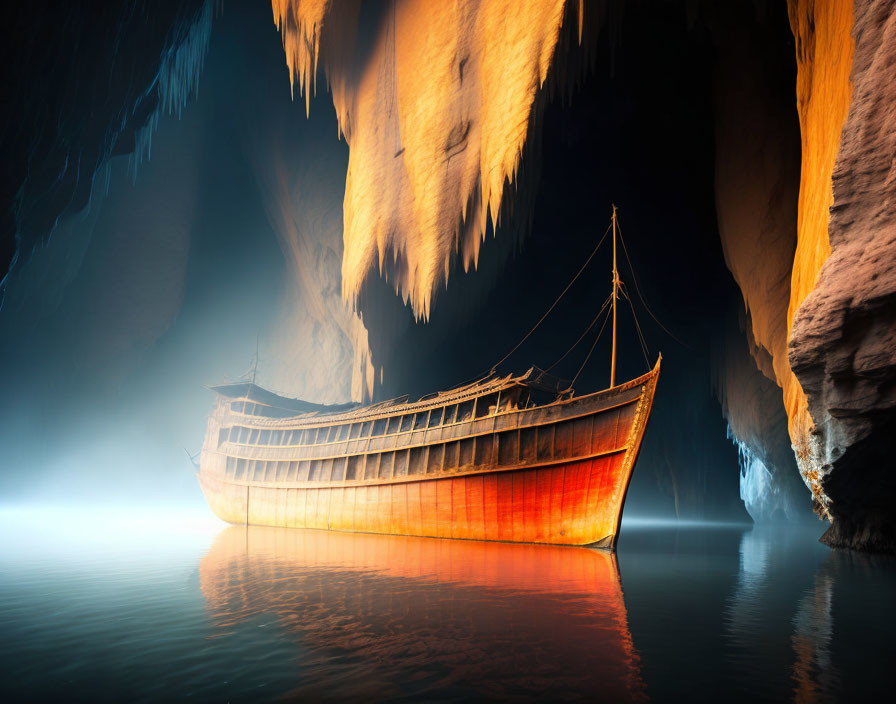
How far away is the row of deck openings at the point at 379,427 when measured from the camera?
13.9 m

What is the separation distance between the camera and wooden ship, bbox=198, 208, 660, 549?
11836mm

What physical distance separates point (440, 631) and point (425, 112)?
48.4 feet

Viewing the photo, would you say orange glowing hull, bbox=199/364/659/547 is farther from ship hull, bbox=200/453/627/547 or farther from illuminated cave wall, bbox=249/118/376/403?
illuminated cave wall, bbox=249/118/376/403

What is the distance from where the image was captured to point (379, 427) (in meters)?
16.3

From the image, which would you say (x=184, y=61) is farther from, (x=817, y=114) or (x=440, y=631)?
(x=440, y=631)

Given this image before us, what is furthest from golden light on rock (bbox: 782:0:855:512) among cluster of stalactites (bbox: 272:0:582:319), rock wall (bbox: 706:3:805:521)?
cluster of stalactites (bbox: 272:0:582:319)

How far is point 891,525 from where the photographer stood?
10477 mm

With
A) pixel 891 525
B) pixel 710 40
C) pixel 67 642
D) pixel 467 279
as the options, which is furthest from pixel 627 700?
pixel 710 40

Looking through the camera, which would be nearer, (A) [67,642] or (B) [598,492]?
(A) [67,642]

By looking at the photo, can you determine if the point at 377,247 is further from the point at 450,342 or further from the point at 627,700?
the point at 627,700

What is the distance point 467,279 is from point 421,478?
6881 millimetres

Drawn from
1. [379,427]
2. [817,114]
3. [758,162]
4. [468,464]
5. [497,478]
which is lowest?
[497,478]

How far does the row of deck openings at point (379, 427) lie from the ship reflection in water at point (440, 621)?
4.92 meters

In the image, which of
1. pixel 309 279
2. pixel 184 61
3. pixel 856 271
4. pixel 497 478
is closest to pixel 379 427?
pixel 497 478
